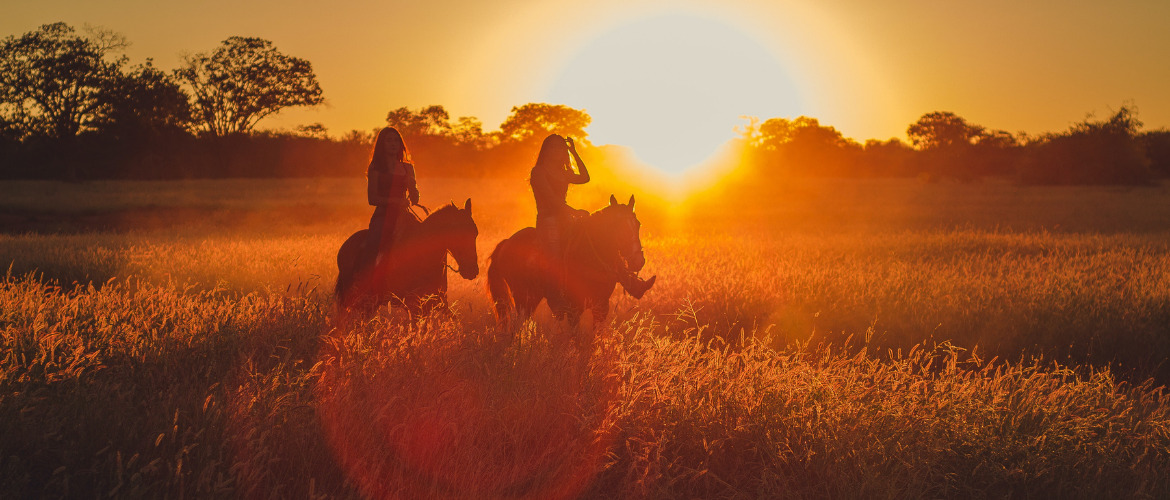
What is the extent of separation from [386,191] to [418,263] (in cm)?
76

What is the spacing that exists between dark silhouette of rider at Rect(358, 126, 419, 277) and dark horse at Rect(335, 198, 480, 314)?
7 centimetres

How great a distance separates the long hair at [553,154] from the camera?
6590 millimetres

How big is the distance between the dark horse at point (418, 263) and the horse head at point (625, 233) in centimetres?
126

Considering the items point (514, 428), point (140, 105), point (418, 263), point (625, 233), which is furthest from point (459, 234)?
point (140, 105)

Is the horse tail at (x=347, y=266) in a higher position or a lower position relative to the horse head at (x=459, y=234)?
lower

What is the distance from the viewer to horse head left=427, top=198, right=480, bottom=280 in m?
6.30

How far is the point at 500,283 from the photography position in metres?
7.06

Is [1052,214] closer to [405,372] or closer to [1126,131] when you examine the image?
[1126,131]

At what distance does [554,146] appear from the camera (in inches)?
262

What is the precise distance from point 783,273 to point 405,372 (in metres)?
8.05

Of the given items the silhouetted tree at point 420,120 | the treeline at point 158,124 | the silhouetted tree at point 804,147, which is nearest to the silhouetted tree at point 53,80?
the treeline at point 158,124

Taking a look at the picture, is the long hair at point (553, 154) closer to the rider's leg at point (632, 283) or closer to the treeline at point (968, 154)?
the rider's leg at point (632, 283)

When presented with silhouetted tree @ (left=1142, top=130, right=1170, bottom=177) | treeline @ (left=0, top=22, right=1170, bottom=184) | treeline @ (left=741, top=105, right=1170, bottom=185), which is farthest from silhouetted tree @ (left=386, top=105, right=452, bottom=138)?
silhouetted tree @ (left=1142, top=130, right=1170, bottom=177)

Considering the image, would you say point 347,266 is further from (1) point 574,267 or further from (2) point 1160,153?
(2) point 1160,153
